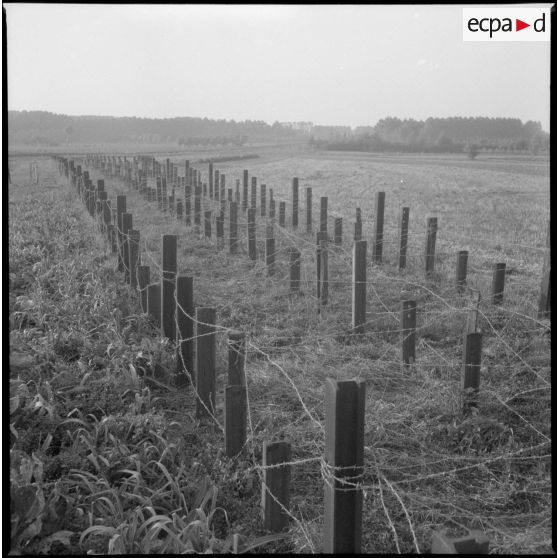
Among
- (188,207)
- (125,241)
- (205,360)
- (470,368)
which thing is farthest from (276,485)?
(188,207)

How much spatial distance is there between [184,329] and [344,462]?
115 inches

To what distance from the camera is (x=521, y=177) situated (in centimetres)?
2652

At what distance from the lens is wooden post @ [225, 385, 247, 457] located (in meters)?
3.75

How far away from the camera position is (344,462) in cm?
255

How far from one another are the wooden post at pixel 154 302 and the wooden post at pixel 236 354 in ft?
6.82

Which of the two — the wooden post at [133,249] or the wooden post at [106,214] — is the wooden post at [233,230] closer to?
the wooden post at [106,214]

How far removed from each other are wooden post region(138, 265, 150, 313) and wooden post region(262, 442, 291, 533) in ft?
11.5

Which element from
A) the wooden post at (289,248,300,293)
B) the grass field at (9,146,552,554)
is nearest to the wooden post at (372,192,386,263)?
the grass field at (9,146,552,554)

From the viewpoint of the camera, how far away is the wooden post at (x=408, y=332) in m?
5.63

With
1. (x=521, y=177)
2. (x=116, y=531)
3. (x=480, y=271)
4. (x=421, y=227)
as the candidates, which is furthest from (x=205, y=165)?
(x=116, y=531)

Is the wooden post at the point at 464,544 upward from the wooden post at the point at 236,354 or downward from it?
downward

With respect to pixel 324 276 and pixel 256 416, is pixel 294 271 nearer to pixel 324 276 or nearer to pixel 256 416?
pixel 324 276

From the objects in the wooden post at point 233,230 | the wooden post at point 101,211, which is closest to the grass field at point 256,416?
the wooden post at point 101,211

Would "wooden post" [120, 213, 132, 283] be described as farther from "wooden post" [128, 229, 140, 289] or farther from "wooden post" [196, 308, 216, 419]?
"wooden post" [196, 308, 216, 419]
